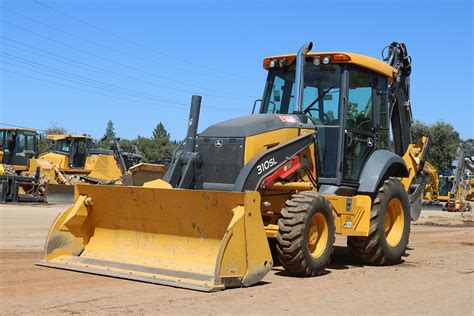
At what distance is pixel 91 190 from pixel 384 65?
16.2ft

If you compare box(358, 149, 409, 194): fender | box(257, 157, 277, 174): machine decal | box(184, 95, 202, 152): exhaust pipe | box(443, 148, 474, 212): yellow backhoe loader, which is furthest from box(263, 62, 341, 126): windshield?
box(443, 148, 474, 212): yellow backhoe loader

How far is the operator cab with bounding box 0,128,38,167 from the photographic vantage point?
28.1 metres

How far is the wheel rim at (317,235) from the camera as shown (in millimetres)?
7621

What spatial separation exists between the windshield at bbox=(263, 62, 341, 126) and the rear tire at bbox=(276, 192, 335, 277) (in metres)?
1.72

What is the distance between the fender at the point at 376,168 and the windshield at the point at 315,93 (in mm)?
936

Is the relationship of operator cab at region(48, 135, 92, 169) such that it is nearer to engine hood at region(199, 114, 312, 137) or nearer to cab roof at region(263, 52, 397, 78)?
cab roof at region(263, 52, 397, 78)

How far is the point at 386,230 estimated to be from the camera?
957cm

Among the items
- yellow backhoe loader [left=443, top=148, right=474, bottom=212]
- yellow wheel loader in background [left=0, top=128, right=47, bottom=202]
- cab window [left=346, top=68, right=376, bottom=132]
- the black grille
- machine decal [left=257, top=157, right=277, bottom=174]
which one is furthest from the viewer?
yellow backhoe loader [left=443, top=148, right=474, bottom=212]

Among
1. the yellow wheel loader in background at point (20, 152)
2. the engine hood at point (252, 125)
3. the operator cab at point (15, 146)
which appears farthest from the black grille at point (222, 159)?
the operator cab at point (15, 146)

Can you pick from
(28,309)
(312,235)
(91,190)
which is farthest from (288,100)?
(28,309)

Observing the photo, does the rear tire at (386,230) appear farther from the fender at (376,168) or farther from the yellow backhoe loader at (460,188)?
the yellow backhoe loader at (460,188)

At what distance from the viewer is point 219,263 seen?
251 inches

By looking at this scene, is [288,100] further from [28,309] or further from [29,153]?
[29,153]

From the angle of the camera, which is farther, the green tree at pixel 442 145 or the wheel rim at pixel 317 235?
the green tree at pixel 442 145
